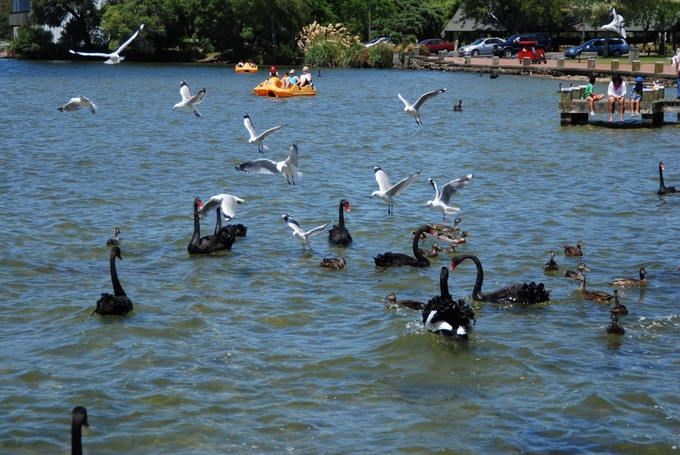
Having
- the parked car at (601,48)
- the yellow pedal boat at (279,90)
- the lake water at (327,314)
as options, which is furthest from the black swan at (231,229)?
the parked car at (601,48)

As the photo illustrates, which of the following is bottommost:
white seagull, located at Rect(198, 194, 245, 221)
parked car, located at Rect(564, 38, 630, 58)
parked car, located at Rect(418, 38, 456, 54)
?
white seagull, located at Rect(198, 194, 245, 221)

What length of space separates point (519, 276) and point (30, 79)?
4938 centimetres

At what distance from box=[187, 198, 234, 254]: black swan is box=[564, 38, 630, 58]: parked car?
5138cm

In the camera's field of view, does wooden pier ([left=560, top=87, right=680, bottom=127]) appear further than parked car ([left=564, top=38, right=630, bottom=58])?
No

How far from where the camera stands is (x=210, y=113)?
117ft

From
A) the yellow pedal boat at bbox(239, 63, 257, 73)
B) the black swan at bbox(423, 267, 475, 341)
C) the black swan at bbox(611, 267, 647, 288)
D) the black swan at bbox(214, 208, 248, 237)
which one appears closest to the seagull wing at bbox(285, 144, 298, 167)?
the black swan at bbox(214, 208, 248, 237)

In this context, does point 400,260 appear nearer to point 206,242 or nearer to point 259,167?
point 259,167

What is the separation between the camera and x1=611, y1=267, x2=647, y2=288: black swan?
12.1 meters

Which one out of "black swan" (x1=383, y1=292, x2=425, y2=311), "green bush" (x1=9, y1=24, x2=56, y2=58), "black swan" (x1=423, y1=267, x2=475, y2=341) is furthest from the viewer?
"green bush" (x1=9, y1=24, x2=56, y2=58)

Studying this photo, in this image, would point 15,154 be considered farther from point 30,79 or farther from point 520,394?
point 30,79

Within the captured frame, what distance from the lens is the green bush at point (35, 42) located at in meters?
87.1

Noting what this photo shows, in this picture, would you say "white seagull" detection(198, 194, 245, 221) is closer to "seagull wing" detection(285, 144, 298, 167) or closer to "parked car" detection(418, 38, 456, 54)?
"seagull wing" detection(285, 144, 298, 167)

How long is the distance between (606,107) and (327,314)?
19.1m

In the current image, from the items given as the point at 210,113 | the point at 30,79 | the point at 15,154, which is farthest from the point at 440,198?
the point at 30,79
